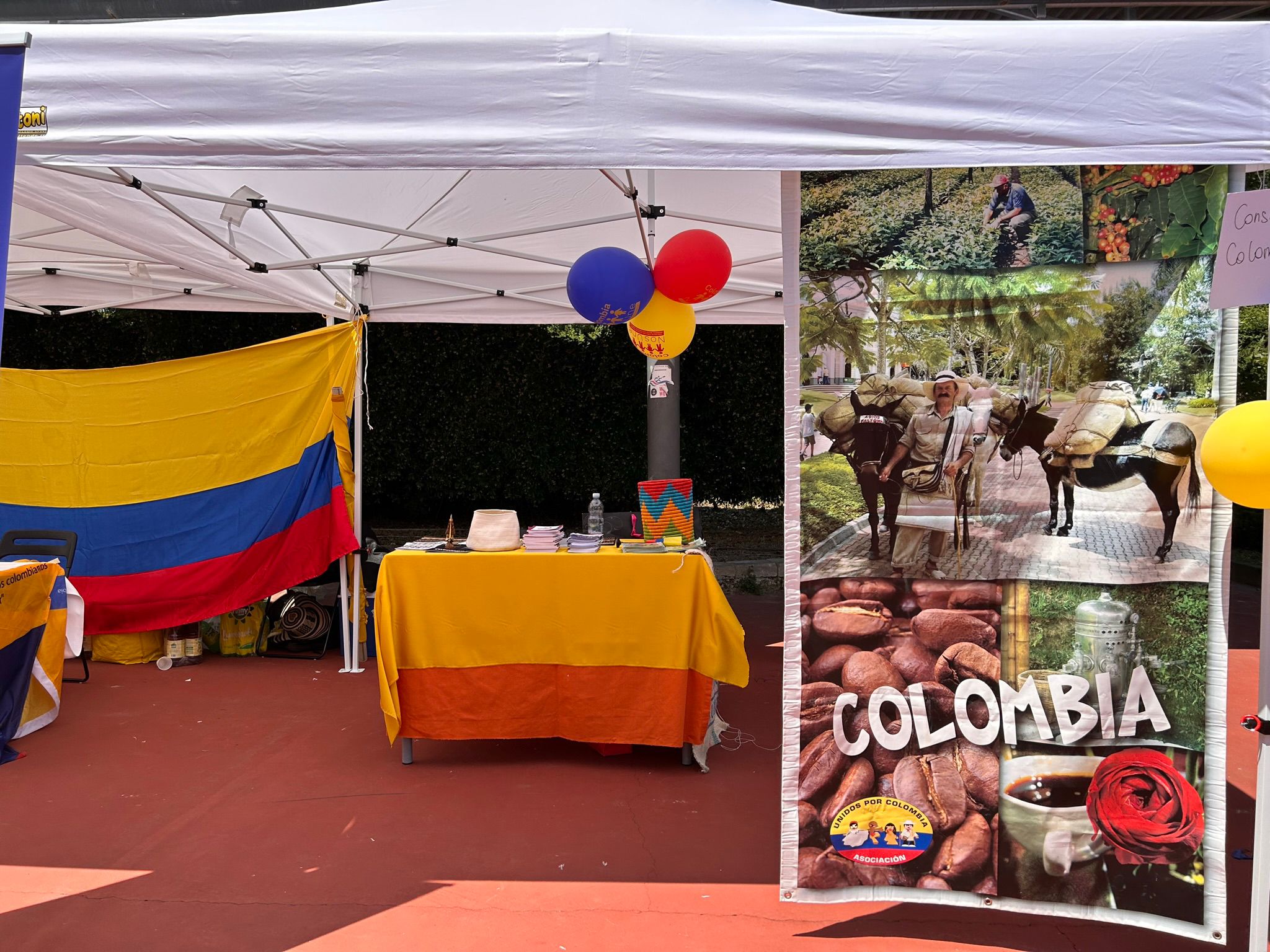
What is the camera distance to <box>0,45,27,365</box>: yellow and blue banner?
2.01 metres

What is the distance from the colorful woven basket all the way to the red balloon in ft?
2.97

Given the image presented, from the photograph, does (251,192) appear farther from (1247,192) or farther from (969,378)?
(1247,192)

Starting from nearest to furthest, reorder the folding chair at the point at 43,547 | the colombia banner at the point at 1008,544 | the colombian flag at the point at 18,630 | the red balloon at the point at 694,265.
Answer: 1. the colombia banner at the point at 1008,544
2. the red balloon at the point at 694,265
3. the colombian flag at the point at 18,630
4. the folding chair at the point at 43,547

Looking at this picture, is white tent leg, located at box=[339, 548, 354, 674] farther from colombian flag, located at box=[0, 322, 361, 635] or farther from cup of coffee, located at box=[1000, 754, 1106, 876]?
cup of coffee, located at box=[1000, 754, 1106, 876]

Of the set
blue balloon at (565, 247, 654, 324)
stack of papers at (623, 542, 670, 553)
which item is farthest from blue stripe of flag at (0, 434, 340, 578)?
blue balloon at (565, 247, 654, 324)

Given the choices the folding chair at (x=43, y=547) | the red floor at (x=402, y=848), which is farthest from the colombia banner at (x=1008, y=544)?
the folding chair at (x=43, y=547)

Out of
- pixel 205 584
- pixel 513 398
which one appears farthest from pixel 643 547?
pixel 513 398

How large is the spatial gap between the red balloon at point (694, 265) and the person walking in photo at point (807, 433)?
4.30 feet

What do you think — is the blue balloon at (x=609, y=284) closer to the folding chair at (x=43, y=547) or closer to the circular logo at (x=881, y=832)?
the circular logo at (x=881, y=832)

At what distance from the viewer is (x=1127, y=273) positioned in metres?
2.37

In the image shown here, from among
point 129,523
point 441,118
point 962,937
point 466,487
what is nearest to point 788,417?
point 441,118

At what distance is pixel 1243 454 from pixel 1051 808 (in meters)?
1.00

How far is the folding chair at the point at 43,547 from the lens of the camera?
542 cm

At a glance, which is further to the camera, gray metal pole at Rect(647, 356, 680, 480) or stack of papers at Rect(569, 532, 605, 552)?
gray metal pole at Rect(647, 356, 680, 480)
